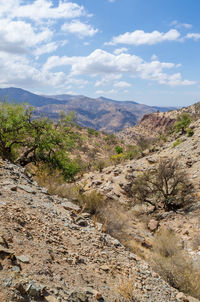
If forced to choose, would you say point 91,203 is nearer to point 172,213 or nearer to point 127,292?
point 127,292

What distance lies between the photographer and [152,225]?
11234mm

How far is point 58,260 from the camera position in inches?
152

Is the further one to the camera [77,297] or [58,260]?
[58,260]

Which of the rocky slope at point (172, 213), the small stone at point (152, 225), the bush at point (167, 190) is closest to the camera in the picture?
the rocky slope at point (172, 213)

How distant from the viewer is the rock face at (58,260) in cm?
300

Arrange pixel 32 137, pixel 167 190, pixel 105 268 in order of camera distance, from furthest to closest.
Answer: pixel 167 190 < pixel 32 137 < pixel 105 268

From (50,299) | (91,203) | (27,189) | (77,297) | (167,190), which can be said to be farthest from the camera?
(167,190)

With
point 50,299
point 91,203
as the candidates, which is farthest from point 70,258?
point 91,203

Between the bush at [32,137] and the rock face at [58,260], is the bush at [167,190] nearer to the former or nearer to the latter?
the bush at [32,137]

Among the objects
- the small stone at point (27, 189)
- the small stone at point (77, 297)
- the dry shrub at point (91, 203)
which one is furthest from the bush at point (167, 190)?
the small stone at point (77, 297)

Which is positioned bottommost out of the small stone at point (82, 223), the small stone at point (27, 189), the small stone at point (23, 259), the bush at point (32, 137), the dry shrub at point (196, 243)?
the dry shrub at point (196, 243)

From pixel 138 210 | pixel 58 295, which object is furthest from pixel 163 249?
pixel 138 210

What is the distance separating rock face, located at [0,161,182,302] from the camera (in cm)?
300

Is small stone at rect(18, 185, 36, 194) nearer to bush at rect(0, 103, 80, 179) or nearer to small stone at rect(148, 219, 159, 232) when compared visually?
bush at rect(0, 103, 80, 179)
